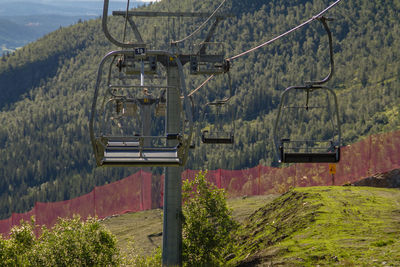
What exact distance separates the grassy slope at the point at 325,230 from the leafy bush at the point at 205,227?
2.48 feet

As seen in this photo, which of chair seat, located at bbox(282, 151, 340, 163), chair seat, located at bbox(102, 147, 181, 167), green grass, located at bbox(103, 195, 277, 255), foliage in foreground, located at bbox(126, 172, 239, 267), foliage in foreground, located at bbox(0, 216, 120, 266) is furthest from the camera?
green grass, located at bbox(103, 195, 277, 255)

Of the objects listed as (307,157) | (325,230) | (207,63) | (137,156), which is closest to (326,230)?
(325,230)

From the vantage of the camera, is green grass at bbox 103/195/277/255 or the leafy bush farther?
green grass at bbox 103/195/277/255

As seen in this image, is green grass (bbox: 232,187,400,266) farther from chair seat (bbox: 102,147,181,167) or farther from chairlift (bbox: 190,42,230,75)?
chairlift (bbox: 190,42,230,75)

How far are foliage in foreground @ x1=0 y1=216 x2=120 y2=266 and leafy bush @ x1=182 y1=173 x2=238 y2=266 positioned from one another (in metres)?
4.13

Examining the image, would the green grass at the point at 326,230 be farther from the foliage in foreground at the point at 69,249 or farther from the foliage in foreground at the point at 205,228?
the foliage in foreground at the point at 69,249

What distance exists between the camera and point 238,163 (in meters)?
147

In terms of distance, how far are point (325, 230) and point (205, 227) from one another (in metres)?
4.81

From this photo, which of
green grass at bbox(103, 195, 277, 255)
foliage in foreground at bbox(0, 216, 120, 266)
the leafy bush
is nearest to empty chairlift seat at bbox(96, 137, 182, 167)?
foliage in foreground at bbox(0, 216, 120, 266)

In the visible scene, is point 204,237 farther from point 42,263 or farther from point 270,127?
point 270,127

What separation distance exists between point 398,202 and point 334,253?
7326mm

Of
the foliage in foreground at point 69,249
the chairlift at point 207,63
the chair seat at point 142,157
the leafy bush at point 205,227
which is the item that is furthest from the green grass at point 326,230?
the chairlift at point 207,63

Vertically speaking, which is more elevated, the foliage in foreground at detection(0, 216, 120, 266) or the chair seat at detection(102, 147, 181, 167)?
the chair seat at detection(102, 147, 181, 167)

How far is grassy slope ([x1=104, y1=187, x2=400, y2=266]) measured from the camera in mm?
15875
